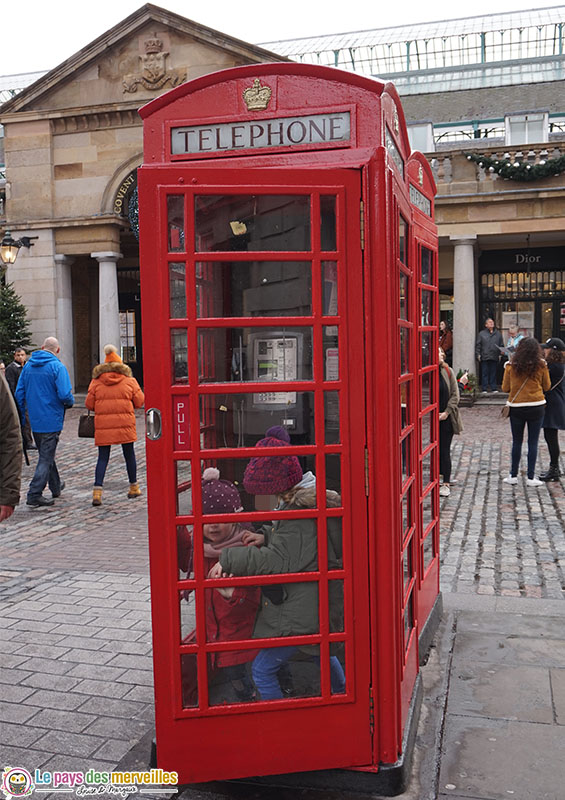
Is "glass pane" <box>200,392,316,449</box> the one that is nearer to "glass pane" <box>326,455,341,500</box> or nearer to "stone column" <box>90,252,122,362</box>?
"glass pane" <box>326,455,341,500</box>

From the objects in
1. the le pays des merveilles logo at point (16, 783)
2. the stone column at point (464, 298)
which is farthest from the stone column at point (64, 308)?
the le pays des merveilles logo at point (16, 783)

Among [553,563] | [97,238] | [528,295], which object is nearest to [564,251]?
[528,295]

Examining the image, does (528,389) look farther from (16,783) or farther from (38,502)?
(16,783)

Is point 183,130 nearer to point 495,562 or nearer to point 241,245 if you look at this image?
point 241,245

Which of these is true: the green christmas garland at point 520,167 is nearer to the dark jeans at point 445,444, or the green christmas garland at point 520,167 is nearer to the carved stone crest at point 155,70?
the carved stone crest at point 155,70

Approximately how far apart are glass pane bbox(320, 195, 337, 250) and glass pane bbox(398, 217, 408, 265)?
541mm

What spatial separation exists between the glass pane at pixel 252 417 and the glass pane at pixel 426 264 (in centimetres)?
171

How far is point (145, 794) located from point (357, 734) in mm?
929

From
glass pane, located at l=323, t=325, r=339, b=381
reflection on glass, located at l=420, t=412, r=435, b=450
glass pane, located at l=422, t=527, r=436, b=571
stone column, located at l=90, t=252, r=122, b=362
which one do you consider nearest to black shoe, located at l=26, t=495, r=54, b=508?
glass pane, located at l=422, t=527, r=436, b=571

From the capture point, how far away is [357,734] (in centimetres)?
323

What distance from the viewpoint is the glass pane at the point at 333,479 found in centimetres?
313

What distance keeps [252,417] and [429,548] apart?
2309 millimetres

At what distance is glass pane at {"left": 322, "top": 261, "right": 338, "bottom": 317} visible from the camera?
10.0ft

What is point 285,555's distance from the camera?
315 cm
